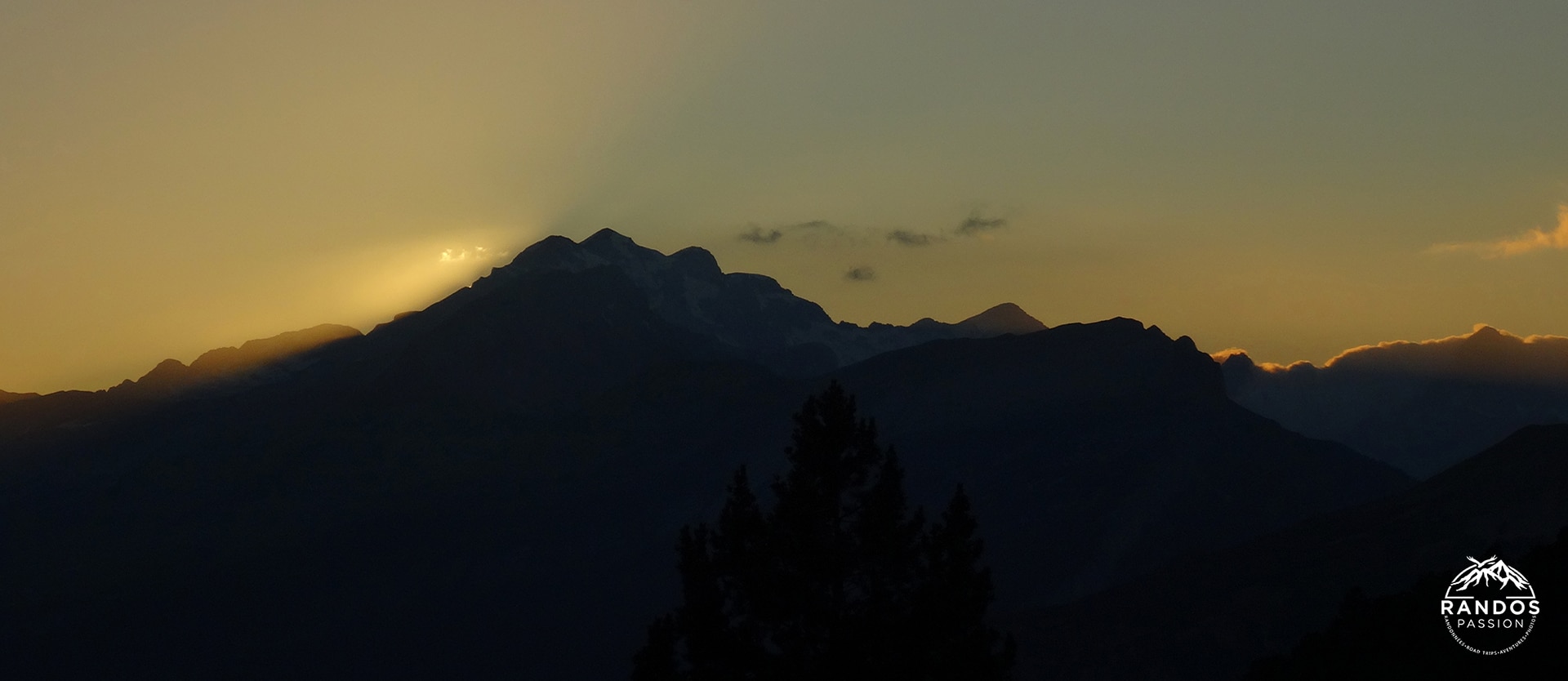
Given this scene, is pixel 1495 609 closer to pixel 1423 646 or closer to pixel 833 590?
pixel 1423 646

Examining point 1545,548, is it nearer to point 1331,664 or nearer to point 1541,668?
point 1331,664

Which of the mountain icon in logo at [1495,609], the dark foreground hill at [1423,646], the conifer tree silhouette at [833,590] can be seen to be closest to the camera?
the conifer tree silhouette at [833,590]

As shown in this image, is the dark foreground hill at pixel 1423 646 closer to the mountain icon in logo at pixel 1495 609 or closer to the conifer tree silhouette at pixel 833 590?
the mountain icon in logo at pixel 1495 609

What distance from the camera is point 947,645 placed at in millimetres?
54719

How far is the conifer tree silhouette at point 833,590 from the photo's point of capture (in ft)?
180

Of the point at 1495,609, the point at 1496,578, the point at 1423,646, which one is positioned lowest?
the point at 1423,646

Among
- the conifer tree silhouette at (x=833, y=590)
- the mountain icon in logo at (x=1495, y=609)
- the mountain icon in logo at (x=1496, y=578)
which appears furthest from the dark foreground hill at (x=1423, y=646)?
the conifer tree silhouette at (x=833, y=590)

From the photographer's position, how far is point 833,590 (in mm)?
55969

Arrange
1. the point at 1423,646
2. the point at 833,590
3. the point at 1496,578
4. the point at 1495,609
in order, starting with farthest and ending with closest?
the point at 1423,646 < the point at 1495,609 < the point at 1496,578 < the point at 833,590

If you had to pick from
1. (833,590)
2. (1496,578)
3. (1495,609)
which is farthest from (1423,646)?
(833,590)

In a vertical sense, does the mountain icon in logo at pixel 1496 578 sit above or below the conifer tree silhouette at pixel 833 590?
below

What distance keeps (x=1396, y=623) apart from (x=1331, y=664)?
4.13 metres

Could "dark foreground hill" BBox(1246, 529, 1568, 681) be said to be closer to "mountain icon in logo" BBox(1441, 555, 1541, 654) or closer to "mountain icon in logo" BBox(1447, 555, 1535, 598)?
"mountain icon in logo" BBox(1441, 555, 1541, 654)

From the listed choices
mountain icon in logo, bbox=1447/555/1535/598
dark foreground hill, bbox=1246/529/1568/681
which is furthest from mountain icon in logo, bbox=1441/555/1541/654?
dark foreground hill, bbox=1246/529/1568/681
